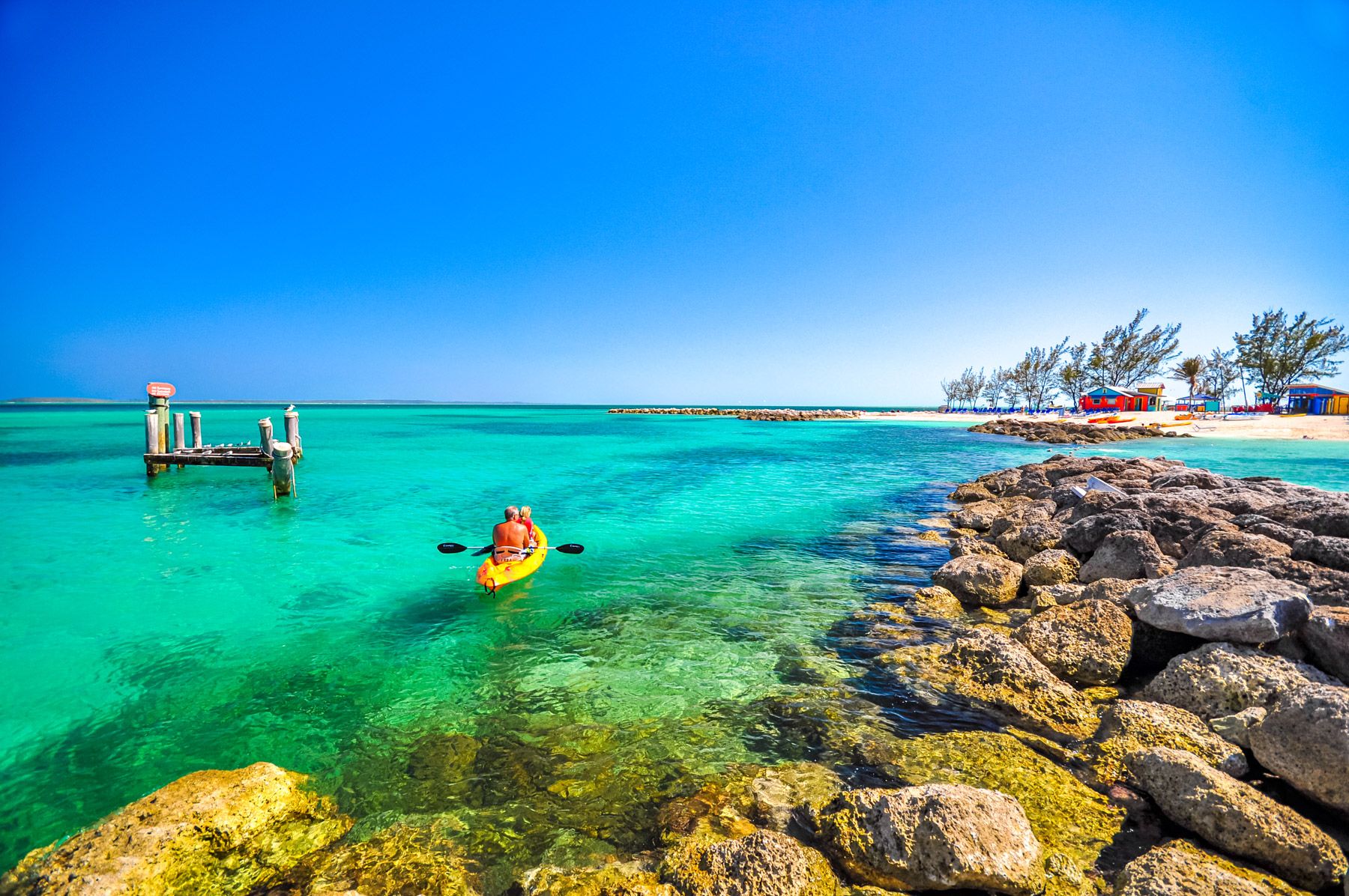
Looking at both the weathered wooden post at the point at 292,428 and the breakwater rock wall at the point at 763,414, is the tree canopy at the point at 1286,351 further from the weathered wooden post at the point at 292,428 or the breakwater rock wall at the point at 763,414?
the weathered wooden post at the point at 292,428

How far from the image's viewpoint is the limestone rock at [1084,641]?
18.9 feet

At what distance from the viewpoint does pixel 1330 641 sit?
5.01 metres

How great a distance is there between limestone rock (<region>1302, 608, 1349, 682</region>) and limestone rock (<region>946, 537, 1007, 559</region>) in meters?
5.54

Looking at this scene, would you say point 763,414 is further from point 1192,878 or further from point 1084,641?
point 1192,878

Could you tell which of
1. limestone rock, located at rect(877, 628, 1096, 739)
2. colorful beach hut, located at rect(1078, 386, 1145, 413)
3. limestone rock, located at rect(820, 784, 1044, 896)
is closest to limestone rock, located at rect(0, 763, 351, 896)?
limestone rock, located at rect(820, 784, 1044, 896)

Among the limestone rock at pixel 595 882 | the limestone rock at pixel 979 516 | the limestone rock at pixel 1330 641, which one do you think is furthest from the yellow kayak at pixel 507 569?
the limestone rock at pixel 979 516

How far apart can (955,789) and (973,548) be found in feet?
28.8

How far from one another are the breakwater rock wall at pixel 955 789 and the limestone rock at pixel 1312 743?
0.04 ft

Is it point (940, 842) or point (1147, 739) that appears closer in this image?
point (940, 842)

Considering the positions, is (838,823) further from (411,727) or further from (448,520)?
(448,520)

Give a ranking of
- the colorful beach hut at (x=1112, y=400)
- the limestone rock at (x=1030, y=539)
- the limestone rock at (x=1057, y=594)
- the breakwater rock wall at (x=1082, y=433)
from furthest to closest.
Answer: the colorful beach hut at (x=1112, y=400), the breakwater rock wall at (x=1082, y=433), the limestone rock at (x=1030, y=539), the limestone rock at (x=1057, y=594)

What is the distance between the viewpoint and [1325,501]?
29.2 feet

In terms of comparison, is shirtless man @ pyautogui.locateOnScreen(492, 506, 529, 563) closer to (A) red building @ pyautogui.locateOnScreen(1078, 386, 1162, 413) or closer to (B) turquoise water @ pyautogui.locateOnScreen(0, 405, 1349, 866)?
(B) turquoise water @ pyautogui.locateOnScreen(0, 405, 1349, 866)

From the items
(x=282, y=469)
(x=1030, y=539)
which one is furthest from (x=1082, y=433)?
(x=282, y=469)
